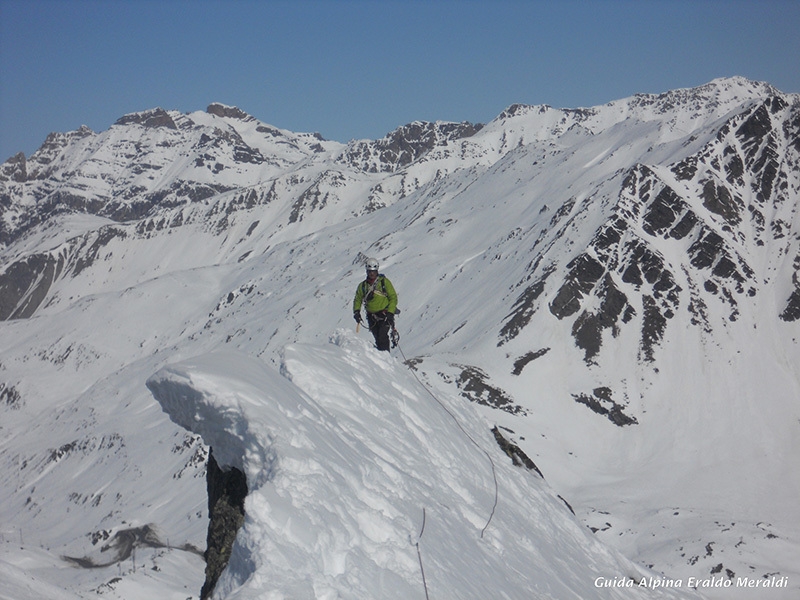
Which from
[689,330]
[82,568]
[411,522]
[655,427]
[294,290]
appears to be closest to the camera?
[411,522]

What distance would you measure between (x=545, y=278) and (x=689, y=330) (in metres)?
14.3

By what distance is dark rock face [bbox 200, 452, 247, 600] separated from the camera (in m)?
8.25

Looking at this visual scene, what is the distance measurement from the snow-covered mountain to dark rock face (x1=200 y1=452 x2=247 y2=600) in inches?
10.9

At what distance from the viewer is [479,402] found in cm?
5138

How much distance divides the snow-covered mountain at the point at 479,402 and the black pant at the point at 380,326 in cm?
154

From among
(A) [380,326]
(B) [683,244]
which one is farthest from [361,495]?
(B) [683,244]

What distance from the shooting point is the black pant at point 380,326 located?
18.9 m

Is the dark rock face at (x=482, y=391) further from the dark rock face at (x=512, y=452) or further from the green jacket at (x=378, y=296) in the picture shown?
the green jacket at (x=378, y=296)

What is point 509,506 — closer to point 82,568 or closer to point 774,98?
point 82,568

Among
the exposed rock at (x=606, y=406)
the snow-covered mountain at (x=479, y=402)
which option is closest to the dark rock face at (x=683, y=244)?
the snow-covered mountain at (x=479, y=402)

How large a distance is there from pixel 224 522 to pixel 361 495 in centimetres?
Answer: 166

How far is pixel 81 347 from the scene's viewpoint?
13562cm

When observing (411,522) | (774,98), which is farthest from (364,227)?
(411,522)

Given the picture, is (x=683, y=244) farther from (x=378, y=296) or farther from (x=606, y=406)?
(x=378, y=296)
